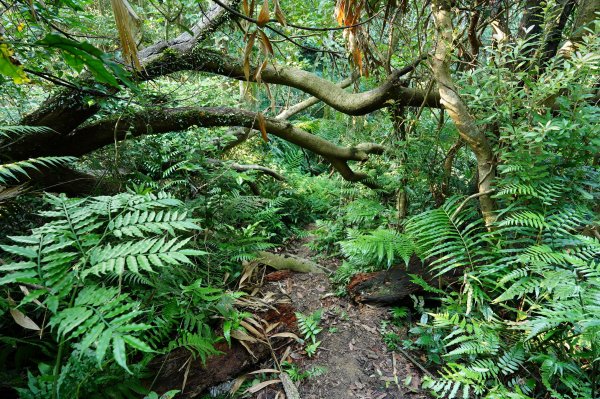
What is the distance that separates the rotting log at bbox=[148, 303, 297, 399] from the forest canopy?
0.05 feet

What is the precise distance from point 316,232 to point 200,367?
230 cm

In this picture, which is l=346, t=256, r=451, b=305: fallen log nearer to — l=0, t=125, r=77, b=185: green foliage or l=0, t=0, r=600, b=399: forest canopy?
l=0, t=0, r=600, b=399: forest canopy

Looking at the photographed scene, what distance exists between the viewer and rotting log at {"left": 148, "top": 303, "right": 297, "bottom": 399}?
2012 millimetres

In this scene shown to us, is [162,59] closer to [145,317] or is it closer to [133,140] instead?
[133,140]

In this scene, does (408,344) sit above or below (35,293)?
below

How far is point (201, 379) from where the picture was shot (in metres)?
2.11

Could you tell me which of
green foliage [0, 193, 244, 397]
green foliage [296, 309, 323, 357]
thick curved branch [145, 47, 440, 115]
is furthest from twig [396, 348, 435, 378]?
thick curved branch [145, 47, 440, 115]

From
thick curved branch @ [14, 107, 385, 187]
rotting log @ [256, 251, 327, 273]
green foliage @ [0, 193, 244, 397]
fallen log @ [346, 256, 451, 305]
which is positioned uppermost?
thick curved branch @ [14, 107, 385, 187]

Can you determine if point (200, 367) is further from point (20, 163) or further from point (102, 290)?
point (20, 163)

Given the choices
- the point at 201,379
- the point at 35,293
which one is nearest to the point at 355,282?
the point at 201,379

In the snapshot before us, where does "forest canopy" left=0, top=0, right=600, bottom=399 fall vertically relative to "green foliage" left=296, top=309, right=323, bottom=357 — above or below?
above

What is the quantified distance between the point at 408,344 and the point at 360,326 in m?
0.39

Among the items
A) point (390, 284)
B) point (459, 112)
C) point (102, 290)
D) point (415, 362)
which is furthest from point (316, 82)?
point (102, 290)

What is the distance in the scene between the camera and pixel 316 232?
13.7 feet
